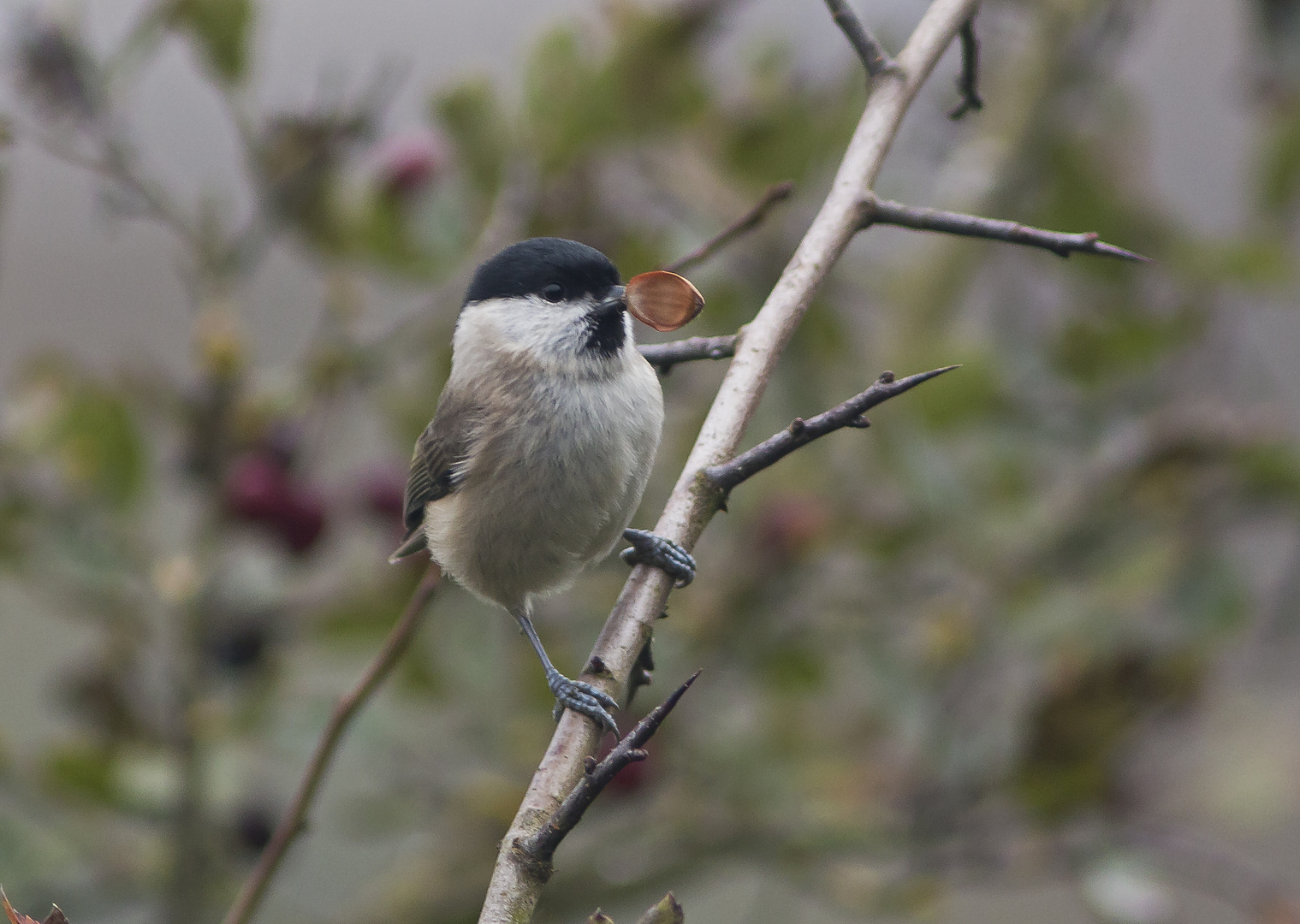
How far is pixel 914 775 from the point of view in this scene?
185 cm

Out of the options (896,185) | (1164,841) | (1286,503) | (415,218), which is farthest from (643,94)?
(1164,841)

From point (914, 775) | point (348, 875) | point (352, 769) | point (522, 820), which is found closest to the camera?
point (522, 820)

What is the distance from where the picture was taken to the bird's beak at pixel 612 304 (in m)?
1.33

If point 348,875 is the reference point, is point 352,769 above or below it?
above

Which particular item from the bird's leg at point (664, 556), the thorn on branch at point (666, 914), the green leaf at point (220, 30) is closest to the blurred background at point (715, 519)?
the green leaf at point (220, 30)

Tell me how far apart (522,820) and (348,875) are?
6.87ft

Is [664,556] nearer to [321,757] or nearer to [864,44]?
[321,757]

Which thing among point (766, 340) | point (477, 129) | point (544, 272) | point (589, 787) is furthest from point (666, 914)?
point (477, 129)

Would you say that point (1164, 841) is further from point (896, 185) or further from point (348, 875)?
point (348, 875)

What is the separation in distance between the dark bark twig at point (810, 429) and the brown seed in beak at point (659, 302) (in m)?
0.11

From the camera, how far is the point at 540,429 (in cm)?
129

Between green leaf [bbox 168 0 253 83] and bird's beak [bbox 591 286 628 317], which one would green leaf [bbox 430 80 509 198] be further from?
bird's beak [bbox 591 286 628 317]

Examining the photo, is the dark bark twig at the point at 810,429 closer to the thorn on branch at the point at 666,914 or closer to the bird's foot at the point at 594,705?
the bird's foot at the point at 594,705

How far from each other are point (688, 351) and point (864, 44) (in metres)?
0.31
